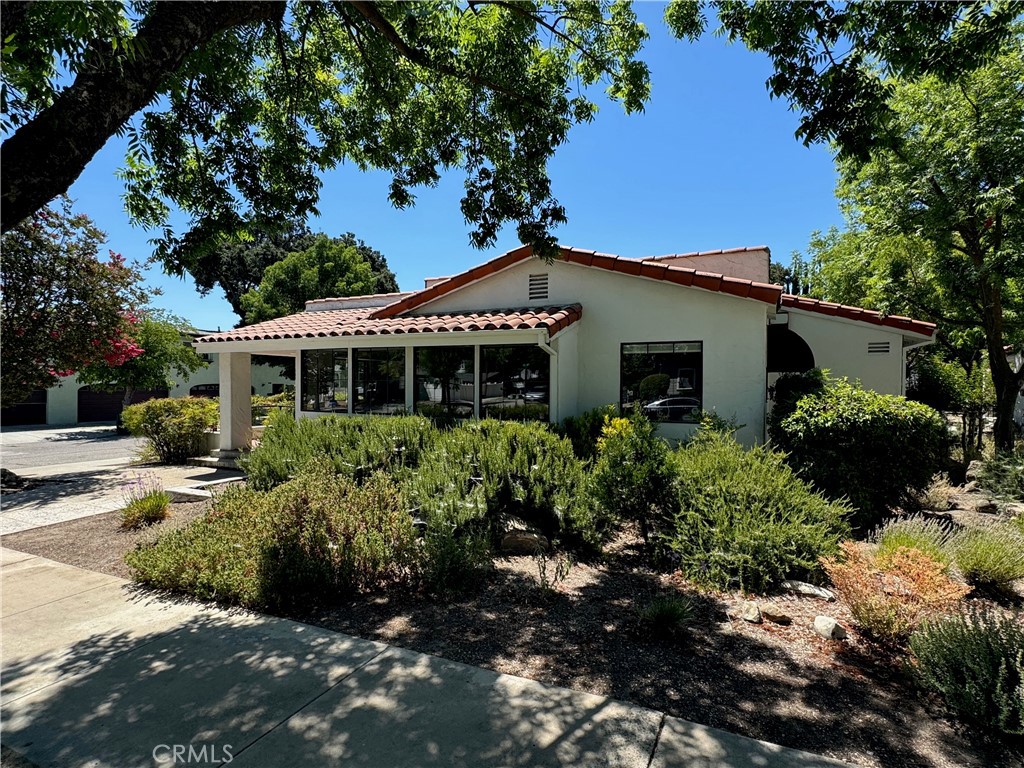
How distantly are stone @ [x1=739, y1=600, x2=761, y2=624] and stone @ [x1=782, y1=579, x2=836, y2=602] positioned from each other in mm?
545

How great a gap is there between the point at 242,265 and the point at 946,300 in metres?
39.8

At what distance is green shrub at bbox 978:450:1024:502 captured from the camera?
809 centimetres

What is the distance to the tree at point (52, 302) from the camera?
9.80 metres

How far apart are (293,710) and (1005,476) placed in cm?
1133

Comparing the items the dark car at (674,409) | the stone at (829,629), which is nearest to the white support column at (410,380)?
the dark car at (674,409)

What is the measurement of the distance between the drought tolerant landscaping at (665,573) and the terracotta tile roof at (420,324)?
109 inches

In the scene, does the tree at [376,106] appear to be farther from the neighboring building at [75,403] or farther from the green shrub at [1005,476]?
the neighboring building at [75,403]

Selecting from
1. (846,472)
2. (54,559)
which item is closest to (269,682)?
(54,559)

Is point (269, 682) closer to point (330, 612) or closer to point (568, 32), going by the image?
point (330, 612)

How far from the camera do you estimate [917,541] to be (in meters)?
4.78

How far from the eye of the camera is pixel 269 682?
327 centimetres

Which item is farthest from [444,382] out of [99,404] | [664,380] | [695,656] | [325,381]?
[99,404]

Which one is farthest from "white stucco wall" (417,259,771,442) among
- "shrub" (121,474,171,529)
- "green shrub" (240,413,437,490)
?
"shrub" (121,474,171,529)

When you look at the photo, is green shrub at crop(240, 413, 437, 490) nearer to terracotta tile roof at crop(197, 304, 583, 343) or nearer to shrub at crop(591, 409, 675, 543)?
terracotta tile roof at crop(197, 304, 583, 343)
